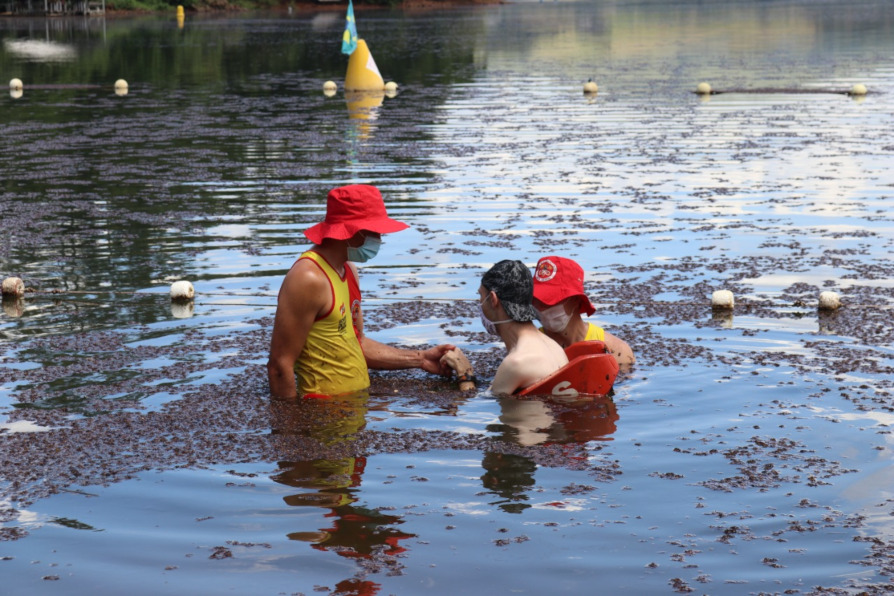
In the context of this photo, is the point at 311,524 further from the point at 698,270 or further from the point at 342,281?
the point at 698,270

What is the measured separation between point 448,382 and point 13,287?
450 cm

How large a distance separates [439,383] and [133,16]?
80.5 metres

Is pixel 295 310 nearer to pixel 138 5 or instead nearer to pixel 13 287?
pixel 13 287

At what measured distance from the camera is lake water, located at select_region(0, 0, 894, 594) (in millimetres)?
5730

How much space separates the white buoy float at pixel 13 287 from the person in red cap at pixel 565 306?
16.5 feet

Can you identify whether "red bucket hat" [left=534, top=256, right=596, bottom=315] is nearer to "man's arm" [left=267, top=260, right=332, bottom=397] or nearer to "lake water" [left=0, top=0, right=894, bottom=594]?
"lake water" [left=0, top=0, right=894, bottom=594]

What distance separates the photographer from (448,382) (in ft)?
28.1

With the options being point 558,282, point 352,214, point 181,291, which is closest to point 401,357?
point 558,282

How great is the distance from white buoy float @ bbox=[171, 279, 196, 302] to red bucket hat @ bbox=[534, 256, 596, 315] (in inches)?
147

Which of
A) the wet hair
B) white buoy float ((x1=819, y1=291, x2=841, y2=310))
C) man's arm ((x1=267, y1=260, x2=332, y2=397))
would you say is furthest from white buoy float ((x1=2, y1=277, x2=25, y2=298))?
white buoy float ((x1=819, y1=291, x2=841, y2=310))

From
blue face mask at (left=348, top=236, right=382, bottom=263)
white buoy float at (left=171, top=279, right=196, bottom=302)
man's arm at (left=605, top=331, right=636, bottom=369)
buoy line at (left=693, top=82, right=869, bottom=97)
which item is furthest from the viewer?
buoy line at (left=693, top=82, right=869, bottom=97)

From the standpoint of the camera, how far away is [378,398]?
321 inches

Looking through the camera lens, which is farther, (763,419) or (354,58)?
(354,58)

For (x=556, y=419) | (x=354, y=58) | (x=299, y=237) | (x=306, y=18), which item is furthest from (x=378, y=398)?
(x=306, y=18)
